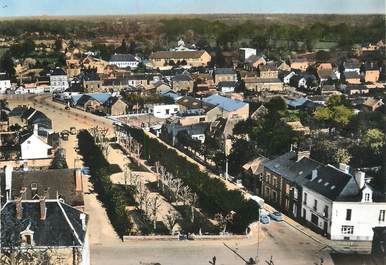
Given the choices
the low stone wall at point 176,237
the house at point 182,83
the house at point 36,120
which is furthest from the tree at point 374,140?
the house at point 182,83

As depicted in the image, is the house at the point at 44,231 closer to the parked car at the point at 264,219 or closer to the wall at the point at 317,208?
the parked car at the point at 264,219

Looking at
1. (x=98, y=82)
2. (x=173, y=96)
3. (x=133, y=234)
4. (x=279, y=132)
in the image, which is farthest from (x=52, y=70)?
(x=133, y=234)

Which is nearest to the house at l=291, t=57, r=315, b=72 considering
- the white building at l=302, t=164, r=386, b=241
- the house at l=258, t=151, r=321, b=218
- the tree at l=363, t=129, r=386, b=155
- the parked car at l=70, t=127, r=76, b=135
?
the tree at l=363, t=129, r=386, b=155

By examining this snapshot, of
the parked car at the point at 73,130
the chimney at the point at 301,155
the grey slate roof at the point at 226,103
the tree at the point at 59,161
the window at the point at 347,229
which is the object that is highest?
the chimney at the point at 301,155

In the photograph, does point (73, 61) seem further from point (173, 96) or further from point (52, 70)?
point (173, 96)

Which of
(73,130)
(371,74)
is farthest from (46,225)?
(371,74)
